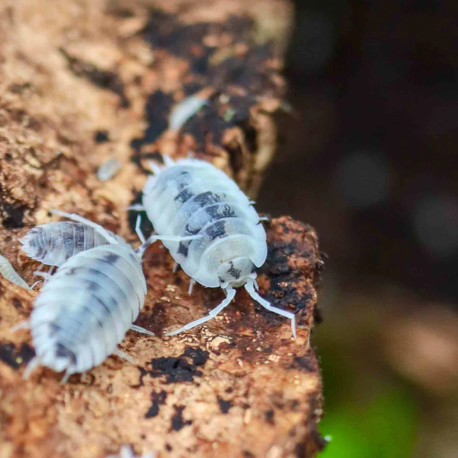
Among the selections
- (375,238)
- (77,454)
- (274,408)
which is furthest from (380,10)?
(77,454)

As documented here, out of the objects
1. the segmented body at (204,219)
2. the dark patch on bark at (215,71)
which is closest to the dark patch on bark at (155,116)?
the dark patch on bark at (215,71)

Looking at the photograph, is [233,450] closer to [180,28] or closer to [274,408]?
[274,408]

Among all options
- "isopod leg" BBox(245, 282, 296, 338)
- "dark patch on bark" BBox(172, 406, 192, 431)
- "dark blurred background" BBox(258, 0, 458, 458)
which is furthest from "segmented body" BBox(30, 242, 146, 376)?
"dark blurred background" BBox(258, 0, 458, 458)

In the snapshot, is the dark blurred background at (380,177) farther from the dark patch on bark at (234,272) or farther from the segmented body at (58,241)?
the segmented body at (58,241)

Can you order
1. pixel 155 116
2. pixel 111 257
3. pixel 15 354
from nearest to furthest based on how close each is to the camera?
1. pixel 15 354
2. pixel 111 257
3. pixel 155 116

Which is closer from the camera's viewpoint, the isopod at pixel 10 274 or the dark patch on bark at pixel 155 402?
the dark patch on bark at pixel 155 402

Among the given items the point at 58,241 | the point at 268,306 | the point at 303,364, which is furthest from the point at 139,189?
the point at 303,364

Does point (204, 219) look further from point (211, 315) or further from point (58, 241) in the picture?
point (58, 241)
